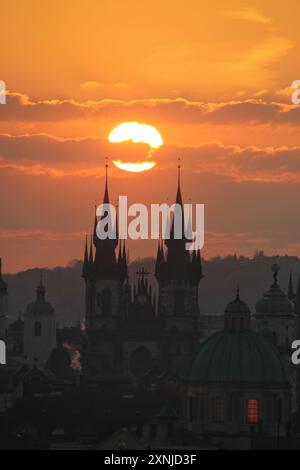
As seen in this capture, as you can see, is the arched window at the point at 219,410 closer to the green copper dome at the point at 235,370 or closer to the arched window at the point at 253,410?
the green copper dome at the point at 235,370

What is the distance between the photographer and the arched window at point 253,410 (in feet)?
639

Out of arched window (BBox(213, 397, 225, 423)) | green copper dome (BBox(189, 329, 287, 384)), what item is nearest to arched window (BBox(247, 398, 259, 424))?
green copper dome (BBox(189, 329, 287, 384))

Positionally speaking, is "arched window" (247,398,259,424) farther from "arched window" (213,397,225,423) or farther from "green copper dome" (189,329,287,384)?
"arched window" (213,397,225,423)

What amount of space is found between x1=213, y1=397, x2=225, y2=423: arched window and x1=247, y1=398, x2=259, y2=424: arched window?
1.69 m

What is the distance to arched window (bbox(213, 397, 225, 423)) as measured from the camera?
19475 cm

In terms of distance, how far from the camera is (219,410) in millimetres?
196000

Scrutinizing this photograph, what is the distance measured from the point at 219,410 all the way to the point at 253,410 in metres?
2.24

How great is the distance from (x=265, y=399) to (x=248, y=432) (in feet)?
17.6

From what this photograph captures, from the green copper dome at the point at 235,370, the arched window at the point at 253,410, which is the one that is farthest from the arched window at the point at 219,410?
the arched window at the point at 253,410

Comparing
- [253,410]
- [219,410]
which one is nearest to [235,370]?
[253,410]

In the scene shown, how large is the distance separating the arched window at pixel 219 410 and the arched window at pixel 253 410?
1687 mm

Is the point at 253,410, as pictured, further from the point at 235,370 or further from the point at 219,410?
the point at 235,370
